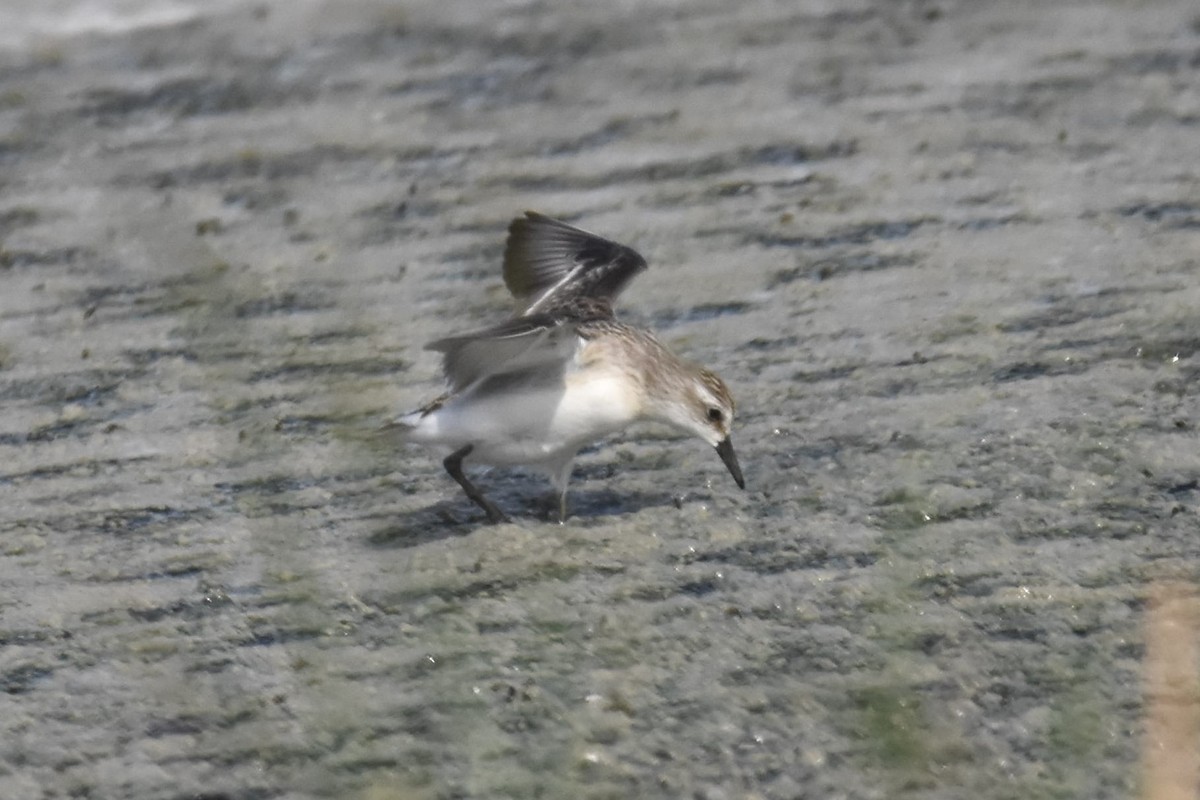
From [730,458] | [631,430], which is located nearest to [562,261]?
[631,430]

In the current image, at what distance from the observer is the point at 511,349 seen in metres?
5.46

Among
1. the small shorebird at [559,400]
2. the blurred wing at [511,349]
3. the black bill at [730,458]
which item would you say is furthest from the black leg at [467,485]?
the black bill at [730,458]

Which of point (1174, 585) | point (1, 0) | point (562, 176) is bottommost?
point (1174, 585)

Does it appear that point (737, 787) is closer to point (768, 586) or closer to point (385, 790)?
point (385, 790)

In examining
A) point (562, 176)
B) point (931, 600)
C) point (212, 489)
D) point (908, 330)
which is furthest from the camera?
point (562, 176)

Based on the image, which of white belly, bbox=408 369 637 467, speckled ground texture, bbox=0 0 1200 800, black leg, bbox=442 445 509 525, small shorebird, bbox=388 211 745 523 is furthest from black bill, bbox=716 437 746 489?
black leg, bbox=442 445 509 525

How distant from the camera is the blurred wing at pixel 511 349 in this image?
5.21m

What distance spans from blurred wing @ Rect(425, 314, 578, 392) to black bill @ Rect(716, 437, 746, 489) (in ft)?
1.74

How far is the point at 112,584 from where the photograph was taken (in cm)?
536

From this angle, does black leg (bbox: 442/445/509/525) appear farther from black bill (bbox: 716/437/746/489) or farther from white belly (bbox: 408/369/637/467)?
black bill (bbox: 716/437/746/489)

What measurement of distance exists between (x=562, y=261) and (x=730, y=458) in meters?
1.02

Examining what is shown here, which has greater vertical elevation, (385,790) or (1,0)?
(1,0)

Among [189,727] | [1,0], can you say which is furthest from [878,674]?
[1,0]

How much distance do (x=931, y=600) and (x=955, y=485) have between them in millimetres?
784
